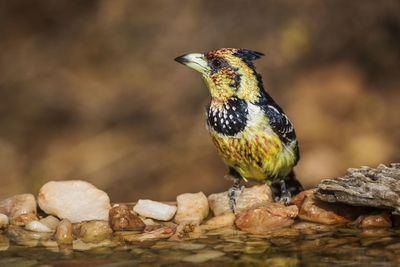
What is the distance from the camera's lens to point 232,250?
2.68 m

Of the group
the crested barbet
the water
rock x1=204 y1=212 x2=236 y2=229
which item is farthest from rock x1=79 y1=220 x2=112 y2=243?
the crested barbet

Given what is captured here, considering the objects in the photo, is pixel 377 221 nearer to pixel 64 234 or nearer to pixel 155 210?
pixel 155 210

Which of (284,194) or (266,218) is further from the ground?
(284,194)

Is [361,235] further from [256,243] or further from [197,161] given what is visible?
[197,161]

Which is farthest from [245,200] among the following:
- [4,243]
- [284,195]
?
[4,243]

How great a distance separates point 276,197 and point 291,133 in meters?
0.51

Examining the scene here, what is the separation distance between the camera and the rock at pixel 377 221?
2.97 m

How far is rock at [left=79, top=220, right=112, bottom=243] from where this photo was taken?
3059 millimetres

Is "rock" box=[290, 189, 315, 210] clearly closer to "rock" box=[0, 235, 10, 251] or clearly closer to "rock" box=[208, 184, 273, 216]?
"rock" box=[208, 184, 273, 216]

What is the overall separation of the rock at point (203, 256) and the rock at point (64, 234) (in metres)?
0.83

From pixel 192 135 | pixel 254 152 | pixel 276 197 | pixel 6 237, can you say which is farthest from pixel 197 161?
pixel 6 237

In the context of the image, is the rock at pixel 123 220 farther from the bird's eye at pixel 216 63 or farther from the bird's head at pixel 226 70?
the bird's eye at pixel 216 63

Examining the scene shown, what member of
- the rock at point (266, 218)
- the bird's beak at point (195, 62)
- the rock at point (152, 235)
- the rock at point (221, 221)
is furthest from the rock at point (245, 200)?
the bird's beak at point (195, 62)

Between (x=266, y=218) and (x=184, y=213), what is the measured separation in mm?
598
